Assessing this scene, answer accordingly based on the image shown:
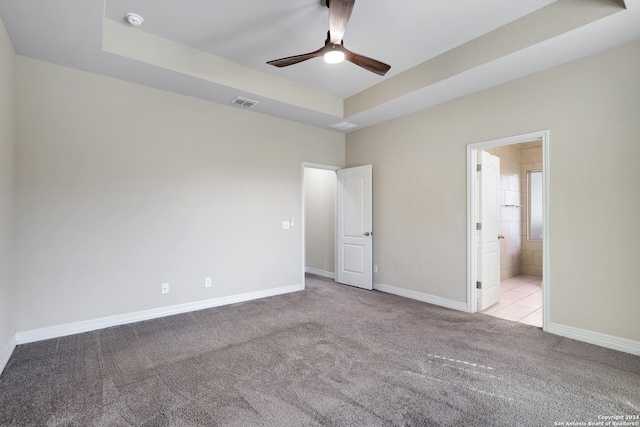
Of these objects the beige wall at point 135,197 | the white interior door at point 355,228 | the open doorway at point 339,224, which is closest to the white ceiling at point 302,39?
the beige wall at point 135,197

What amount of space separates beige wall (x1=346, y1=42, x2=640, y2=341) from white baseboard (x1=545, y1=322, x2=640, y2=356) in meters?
0.05

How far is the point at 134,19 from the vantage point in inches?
110

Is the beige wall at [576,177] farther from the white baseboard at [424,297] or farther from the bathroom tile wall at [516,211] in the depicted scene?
the bathroom tile wall at [516,211]

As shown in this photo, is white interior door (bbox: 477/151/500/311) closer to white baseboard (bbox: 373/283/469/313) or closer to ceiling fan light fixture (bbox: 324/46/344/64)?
white baseboard (bbox: 373/283/469/313)

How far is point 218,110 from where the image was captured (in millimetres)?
4184

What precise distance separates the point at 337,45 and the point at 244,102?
1970 mm

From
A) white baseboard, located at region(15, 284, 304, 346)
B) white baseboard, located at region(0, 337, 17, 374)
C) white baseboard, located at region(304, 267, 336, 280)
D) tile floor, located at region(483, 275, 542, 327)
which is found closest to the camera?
white baseboard, located at region(0, 337, 17, 374)

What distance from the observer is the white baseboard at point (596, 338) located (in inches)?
106

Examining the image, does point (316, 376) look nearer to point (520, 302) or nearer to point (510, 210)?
point (520, 302)

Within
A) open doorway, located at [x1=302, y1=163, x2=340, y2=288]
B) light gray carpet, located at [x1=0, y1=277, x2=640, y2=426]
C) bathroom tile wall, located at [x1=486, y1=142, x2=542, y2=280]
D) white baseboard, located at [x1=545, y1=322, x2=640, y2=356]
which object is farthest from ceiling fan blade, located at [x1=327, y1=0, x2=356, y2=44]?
bathroom tile wall, located at [x1=486, y1=142, x2=542, y2=280]

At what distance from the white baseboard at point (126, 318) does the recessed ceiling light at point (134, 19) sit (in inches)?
121

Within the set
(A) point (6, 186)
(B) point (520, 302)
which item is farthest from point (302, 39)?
(B) point (520, 302)

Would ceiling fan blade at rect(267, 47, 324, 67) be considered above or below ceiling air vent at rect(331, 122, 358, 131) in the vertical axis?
below

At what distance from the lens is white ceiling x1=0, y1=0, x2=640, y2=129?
8.27 ft
